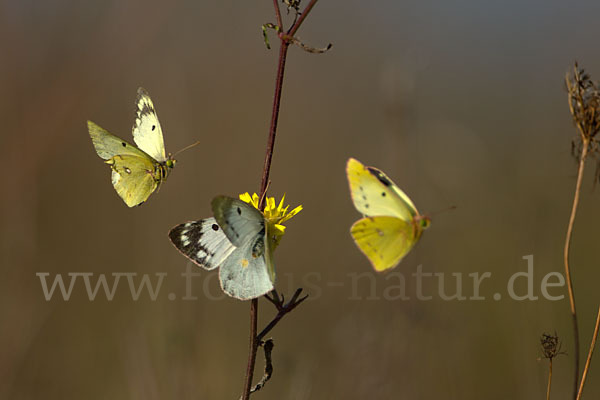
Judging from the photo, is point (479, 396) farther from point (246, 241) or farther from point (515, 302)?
point (246, 241)

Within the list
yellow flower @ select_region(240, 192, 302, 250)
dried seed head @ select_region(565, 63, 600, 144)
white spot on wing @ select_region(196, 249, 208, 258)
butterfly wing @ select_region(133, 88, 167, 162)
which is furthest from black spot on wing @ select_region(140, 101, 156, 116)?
dried seed head @ select_region(565, 63, 600, 144)

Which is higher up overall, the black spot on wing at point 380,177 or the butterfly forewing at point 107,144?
the butterfly forewing at point 107,144

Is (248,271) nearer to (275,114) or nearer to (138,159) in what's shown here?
(275,114)

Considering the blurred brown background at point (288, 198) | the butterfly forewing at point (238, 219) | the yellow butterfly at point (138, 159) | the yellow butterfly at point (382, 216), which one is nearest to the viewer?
the butterfly forewing at point (238, 219)

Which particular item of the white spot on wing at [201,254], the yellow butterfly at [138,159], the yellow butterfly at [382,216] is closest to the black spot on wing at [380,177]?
the yellow butterfly at [382,216]

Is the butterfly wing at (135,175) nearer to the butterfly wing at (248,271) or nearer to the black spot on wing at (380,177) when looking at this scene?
the butterfly wing at (248,271)
